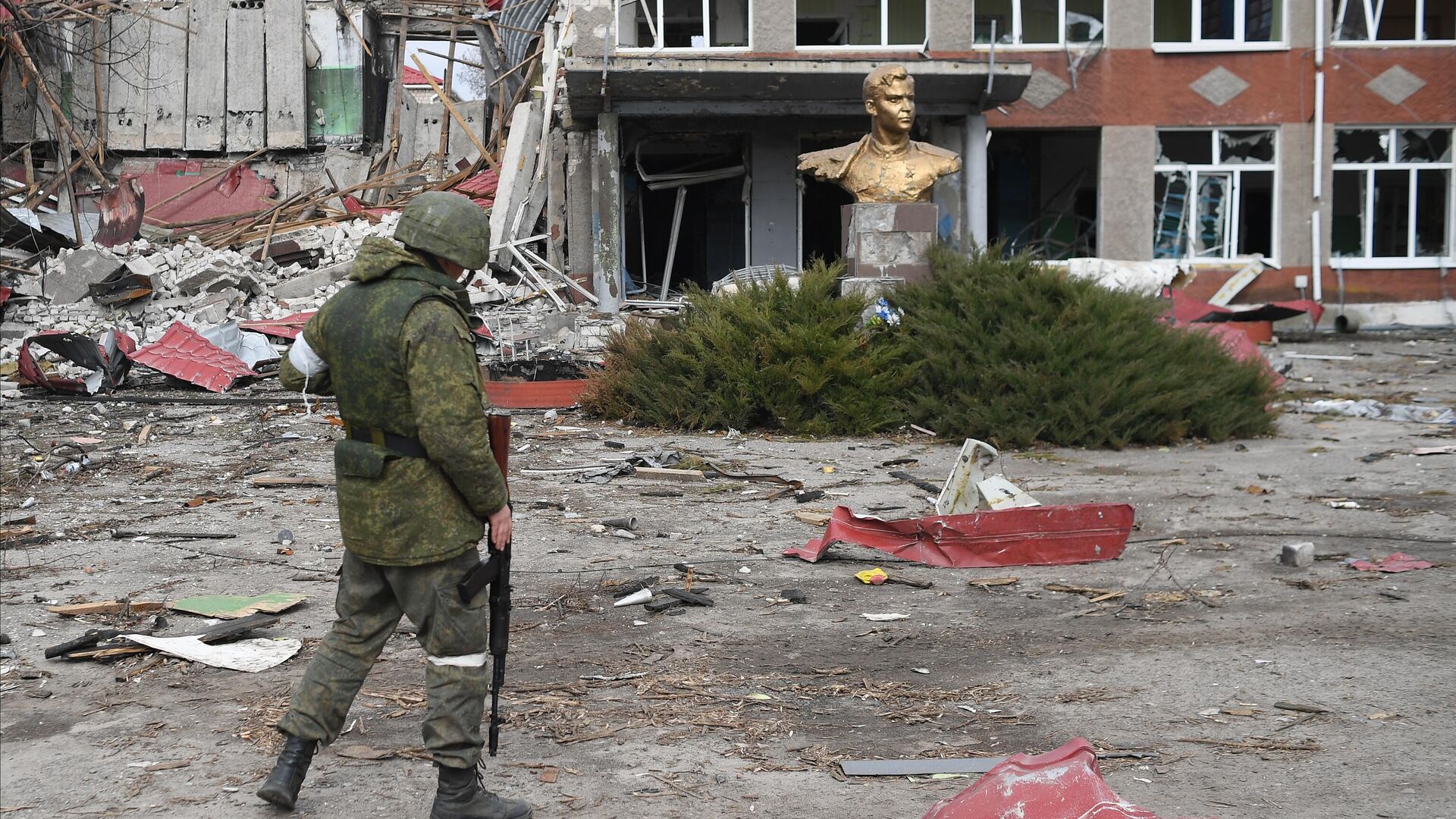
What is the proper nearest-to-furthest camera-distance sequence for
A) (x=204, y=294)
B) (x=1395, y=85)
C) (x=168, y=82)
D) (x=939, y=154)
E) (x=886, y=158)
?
(x=886, y=158), (x=939, y=154), (x=204, y=294), (x=1395, y=85), (x=168, y=82)

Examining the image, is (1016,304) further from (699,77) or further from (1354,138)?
(1354,138)

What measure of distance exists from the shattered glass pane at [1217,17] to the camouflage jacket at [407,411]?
18923 millimetres

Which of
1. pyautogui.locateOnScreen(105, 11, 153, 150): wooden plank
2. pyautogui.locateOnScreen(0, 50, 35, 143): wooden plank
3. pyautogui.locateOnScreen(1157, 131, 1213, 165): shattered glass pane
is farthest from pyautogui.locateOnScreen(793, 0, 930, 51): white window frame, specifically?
pyautogui.locateOnScreen(0, 50, 35, 143): wooden plank

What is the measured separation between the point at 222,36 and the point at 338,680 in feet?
67.7

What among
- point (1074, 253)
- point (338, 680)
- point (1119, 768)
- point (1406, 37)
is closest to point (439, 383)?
point (338, 680)

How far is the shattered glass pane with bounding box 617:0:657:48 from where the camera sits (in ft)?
58.7

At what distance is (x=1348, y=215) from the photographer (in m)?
20.3

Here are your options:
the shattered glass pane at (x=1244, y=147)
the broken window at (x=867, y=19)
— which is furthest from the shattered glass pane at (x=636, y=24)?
the shattered glass pane at (x=1244, y=147)

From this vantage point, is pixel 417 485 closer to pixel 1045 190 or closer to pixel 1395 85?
pixel 1395 85

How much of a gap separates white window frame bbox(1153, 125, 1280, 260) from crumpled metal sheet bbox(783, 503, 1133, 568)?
14.5m

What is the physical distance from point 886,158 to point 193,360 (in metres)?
7.36

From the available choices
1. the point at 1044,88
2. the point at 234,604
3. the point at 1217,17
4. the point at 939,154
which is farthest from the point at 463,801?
the point at 1217,17

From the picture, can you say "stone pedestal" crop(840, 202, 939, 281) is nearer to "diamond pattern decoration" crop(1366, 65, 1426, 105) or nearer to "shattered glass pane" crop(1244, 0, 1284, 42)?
"shattered glass pane" crop(1244, 0, 1284, 42)

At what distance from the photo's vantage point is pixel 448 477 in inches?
136
